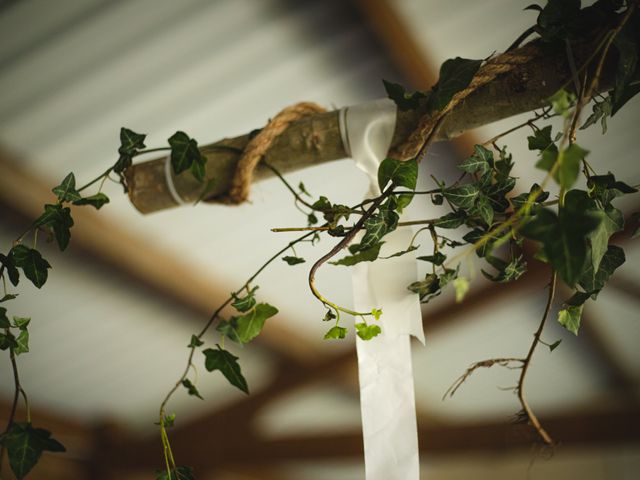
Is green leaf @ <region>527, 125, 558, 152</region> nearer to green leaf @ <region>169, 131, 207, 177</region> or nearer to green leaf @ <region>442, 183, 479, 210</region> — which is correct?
green leaf @ <region>442, 183, 479, 210</region>

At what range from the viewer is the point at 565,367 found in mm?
3773

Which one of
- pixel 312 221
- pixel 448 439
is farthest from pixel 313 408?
pixel 312 221

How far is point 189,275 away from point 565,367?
2860 millimetres

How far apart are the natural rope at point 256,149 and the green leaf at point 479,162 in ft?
1.05

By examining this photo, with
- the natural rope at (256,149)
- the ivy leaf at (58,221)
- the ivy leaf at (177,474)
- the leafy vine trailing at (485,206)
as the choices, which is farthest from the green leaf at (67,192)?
the ivy leaf at (177,474)

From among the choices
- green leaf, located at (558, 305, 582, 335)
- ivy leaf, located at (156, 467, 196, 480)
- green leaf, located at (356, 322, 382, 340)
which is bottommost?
ivy leaf, located at (156, 467, 196, 480)

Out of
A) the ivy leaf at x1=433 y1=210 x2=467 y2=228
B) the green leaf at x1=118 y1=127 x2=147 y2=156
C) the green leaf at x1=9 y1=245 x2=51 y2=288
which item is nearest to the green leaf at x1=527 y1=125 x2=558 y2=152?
the ivy leaf at x1=433 y1=210 x2=467 y2=228

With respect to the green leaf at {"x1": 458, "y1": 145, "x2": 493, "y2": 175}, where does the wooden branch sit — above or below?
above

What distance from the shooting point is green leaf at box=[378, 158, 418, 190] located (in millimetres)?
611

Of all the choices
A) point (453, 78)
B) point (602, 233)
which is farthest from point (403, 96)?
point (602, 233)

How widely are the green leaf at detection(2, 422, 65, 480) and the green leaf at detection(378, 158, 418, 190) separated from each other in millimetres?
526

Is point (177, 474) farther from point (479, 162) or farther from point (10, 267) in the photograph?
point (479, 162)

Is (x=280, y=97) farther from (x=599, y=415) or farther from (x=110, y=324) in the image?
(x=599, y=415)

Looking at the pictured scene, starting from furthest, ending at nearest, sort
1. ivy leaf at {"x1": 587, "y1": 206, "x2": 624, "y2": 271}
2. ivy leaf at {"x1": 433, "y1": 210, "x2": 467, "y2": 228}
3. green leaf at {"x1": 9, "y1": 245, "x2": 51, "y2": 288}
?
1. green leaf at {"x1": 9, "y1": 245, "x2": 51, "y2": 288}
2. ivy leaf at {"x1": 433, "y1": 210, "x2": 467, "y2": 228}
3. ivy leaf at {"x1": 587, "y1": 206, "x2": 624, "y2": 271}
